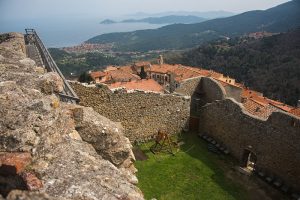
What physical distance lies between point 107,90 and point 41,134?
1072 centimetres

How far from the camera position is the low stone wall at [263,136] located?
1370 cm

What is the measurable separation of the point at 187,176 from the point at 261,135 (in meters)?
3.73

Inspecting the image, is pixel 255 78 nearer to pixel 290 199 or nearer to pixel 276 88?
pixel 276 88

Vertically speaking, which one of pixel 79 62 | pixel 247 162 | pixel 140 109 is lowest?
pixel 79 62

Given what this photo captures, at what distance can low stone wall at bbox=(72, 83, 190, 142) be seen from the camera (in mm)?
15391

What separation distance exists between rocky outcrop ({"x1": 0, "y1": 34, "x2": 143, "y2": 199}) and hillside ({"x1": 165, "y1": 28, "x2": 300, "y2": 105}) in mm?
62077

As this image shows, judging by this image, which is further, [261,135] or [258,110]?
[258,110]

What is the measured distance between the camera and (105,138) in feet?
22.1

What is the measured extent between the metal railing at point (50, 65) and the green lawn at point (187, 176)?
558cm

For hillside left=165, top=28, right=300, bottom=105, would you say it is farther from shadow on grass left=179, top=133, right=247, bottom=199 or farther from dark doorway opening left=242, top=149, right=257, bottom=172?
dark doorway opening left=242, top=149, right=257, bottom=172

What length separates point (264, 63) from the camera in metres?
90.5

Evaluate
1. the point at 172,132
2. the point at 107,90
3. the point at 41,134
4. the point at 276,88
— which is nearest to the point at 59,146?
the point at 41,134

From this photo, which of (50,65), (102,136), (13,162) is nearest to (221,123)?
(50,65)

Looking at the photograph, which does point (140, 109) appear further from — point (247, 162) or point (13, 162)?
point (13, 162)
